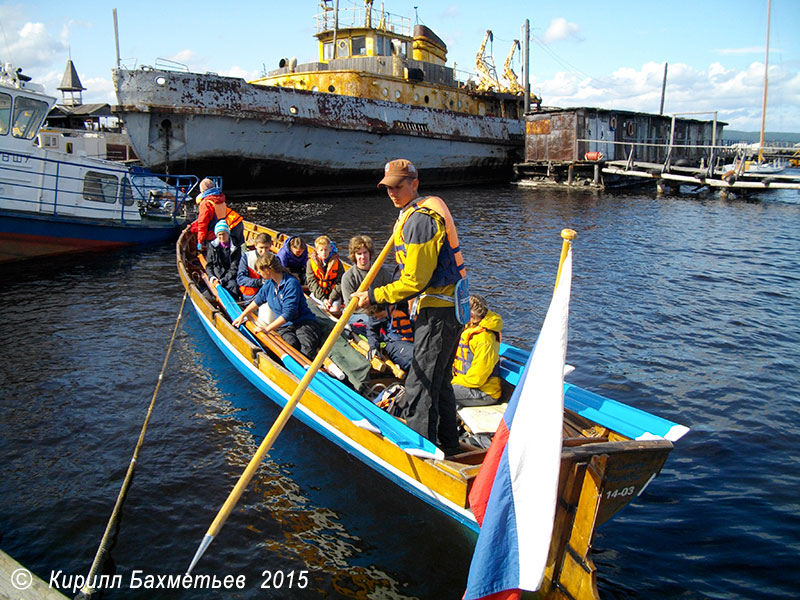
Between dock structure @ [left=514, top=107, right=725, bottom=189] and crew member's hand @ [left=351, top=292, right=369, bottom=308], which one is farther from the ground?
dock structure @ [left=514, top=107, right=725, bottom=189]

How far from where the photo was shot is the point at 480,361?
6.09m

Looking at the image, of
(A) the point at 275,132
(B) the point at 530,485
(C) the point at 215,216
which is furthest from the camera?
(A) the point at 275,132

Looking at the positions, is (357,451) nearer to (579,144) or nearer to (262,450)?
(262,450)

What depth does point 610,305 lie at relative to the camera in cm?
1199

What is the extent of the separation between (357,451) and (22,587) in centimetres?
287

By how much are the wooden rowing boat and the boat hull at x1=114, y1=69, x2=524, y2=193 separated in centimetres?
1853

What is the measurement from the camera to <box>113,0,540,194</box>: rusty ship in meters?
23.0

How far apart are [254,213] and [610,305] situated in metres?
15.2

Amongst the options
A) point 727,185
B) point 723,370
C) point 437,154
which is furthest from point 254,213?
point 727,185

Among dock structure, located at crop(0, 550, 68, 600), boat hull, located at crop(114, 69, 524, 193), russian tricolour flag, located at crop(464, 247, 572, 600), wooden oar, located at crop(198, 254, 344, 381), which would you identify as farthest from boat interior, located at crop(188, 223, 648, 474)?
boat hull, located at crop(114, 69, 524, 193)

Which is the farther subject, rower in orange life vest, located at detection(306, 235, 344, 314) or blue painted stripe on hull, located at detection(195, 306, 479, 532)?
rower in orange life vest, located at detection(306, 235, 344, 314)

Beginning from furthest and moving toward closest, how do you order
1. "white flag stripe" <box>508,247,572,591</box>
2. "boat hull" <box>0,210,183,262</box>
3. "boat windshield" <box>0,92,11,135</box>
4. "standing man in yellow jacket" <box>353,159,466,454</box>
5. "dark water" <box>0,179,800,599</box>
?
"boat windshield" <box>0,92,11,135</box>, "boat hull" <box>0,210,183,262</box>, "dark water" <box>0,179,800,599</box>, "standing man in yellow jacket" <box>353,159,466,454</box>, "white flag stripe" <box>508,247,572,591</box>

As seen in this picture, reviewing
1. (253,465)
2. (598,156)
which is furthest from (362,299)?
(598,156)

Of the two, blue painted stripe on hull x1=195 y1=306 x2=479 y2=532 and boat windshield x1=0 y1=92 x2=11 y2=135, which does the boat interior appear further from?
boat windshield x1=0 y1=92 x2=11 y2=135
